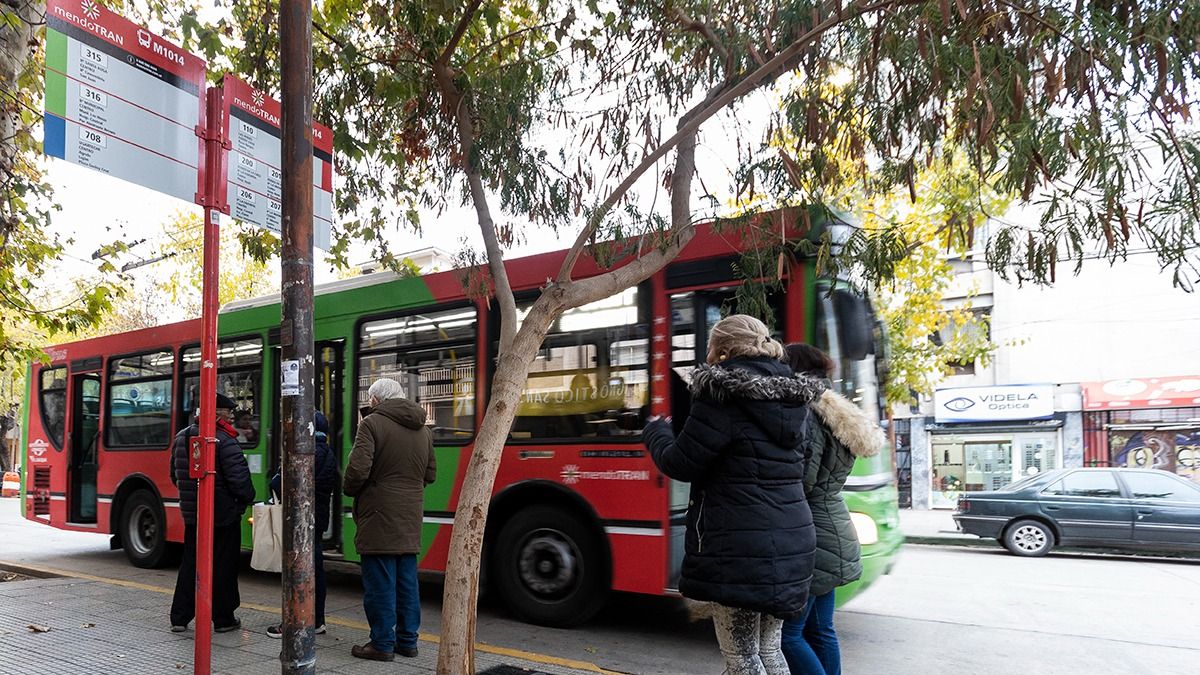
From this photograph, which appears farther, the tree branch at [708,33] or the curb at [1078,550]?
the curb at [1078,550]

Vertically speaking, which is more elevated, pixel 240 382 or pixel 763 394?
pixel 240 382

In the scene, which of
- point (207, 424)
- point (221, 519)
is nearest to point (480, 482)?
point (207, 424)

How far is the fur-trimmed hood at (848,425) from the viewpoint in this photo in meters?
Result: 3.88

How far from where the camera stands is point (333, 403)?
8.15 m

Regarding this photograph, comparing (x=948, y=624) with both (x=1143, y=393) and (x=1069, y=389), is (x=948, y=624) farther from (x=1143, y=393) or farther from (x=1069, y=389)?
(x=1069, y=389)

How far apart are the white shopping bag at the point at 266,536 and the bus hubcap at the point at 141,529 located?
4.24m

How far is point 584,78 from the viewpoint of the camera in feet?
20.9

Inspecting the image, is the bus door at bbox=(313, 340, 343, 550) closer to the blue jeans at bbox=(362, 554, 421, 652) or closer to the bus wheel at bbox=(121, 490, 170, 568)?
the blue jeans at bbox=(362, 554, 421, 652)

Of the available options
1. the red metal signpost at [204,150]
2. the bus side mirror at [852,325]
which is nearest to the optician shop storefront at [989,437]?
the bus side mirror at [852,325]

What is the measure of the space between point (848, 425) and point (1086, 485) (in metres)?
10.1

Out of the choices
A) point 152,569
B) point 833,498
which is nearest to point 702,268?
point 833,498

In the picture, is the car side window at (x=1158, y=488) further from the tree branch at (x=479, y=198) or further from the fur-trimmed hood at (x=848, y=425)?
the tree branch at (x=479, y=198)

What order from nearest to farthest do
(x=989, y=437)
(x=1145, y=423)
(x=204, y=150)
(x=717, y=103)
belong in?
(x=204, y=150) → (x=717, y=103) → (x=1145, y=423) → (x=989, y=437)

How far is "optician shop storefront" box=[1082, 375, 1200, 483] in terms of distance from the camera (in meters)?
18.6
